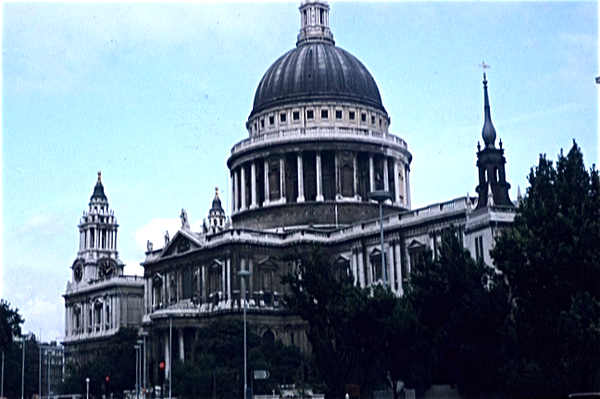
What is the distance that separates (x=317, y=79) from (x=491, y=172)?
3592 cm

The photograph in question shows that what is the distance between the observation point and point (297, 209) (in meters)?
119

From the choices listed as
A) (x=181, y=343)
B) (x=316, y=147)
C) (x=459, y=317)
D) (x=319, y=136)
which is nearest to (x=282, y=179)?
(x=316, y=147)

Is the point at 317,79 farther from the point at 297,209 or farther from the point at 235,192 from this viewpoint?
the point at 235,192

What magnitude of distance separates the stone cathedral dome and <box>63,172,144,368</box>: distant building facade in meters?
38.5

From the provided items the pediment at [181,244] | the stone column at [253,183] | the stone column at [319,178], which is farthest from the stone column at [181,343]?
the stone column at [319,178]

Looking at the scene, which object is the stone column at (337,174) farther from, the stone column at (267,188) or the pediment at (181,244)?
the pediment at (181,244)

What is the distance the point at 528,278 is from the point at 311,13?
3225 inches

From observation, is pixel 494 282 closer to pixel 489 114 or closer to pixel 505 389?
pixel 505 389

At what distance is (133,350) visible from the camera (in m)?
130

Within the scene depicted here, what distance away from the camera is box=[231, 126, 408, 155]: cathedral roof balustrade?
120375 millimetres

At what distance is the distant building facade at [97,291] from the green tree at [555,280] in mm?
97898

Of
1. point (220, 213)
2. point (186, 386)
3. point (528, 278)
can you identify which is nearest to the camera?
point (528, 278)

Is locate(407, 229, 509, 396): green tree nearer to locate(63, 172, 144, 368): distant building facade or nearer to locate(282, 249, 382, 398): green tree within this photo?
locate(282, 249, 382, 398): green tree

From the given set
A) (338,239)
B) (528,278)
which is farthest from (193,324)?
(528,278)
